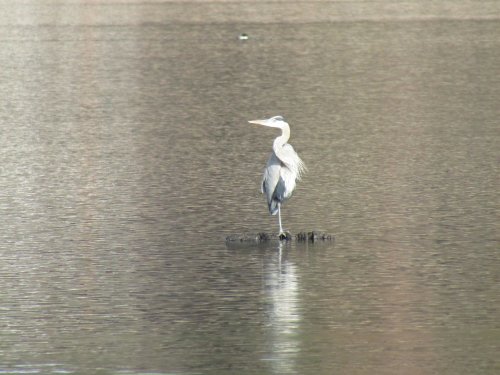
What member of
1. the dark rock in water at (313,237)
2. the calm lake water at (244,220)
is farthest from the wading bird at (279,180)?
the calm lake water at (244,220)

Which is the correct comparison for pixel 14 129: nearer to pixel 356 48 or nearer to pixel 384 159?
pixel 384 159

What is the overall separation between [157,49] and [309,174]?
3078cm

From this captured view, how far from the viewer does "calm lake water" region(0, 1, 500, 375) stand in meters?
14.0

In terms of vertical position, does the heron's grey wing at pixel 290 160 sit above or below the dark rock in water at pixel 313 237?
above

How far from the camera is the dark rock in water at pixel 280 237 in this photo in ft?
62.6

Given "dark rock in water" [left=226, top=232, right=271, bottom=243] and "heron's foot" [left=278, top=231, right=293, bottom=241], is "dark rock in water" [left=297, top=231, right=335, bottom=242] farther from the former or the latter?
"dark rock in water" [left=226, top=232, right=271, bottom=243]

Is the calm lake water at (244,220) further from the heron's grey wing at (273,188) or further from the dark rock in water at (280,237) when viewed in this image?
the heron's grey wing at (273,188)

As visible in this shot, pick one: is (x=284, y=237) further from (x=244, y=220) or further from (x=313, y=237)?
(x=244, y=220)

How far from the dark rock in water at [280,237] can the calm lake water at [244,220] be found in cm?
25

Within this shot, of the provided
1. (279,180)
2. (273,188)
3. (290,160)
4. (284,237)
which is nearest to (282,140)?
(290,160)

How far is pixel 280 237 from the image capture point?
757 inches

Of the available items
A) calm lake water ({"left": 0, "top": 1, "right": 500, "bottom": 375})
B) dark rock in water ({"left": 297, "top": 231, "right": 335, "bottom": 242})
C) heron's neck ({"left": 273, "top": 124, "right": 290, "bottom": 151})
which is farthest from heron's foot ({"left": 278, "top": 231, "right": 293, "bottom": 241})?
heron's neck ({"left": 273, "top": 124, "right": 290, "bottom": 151})

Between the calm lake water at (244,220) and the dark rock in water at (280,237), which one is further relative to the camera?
the dark rock in water at (280,237)

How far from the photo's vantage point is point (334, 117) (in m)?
33.6
